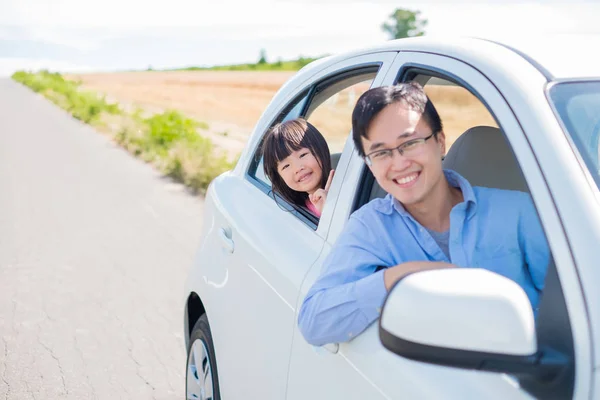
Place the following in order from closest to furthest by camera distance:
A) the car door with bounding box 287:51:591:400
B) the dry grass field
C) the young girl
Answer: the car door with bounding box 287:51:591:400 → the dry grass field → the young girl

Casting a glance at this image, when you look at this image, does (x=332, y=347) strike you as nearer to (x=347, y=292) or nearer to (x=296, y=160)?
(x=347, y=292)

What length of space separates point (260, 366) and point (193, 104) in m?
42.3

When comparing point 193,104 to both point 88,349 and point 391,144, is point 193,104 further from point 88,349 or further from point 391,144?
point 391,144

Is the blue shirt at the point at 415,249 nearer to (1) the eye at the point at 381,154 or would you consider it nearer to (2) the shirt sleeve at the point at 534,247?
(2) the shirt sleeve at the point at 534,247

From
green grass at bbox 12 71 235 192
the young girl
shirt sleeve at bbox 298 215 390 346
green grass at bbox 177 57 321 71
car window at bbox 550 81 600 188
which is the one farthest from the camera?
green grass at bbox 177 57 321 71

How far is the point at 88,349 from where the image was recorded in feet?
14.6

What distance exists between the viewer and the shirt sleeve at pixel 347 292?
1.60m

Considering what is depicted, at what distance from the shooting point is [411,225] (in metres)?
1.84

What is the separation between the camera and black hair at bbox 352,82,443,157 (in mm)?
1790

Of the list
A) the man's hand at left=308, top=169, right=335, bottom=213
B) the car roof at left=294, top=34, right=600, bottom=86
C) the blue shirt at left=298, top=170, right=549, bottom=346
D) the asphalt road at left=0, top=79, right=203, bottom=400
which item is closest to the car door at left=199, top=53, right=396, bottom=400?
the man's hand at left=308, top=169, right=335, bottom=213

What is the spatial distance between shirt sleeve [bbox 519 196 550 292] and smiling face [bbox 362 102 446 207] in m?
0.27

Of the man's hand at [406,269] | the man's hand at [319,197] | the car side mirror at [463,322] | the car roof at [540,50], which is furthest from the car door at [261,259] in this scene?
the car side mirror at [463,322]

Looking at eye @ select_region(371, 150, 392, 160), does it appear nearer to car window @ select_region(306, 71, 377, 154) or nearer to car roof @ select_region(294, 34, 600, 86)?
car roof @ select_region(294, 34, 600, 86)

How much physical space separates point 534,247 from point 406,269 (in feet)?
Result: 1.55
